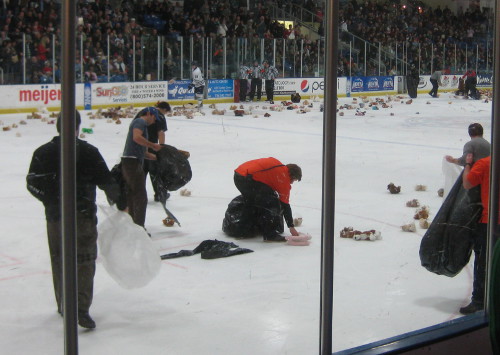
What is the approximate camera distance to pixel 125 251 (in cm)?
366

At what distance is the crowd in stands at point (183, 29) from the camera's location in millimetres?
7512

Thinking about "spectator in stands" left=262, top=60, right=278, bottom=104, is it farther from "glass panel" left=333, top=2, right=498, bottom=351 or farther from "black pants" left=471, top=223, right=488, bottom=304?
"black pants" left=471, top=223, right=488, bottom=304

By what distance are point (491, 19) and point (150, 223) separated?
3468 millimetres

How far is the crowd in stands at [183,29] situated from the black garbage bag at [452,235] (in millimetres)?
2444

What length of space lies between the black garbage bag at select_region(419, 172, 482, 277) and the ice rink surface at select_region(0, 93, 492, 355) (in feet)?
0.85

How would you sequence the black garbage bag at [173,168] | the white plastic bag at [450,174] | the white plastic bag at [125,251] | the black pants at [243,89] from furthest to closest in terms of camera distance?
the black pants at [243,89], the black garbage bag at [173,168], the white plastic bag at [450,174], the white plastic bag at [125,251]

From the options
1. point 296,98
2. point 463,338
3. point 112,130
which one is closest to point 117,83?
point 112,130

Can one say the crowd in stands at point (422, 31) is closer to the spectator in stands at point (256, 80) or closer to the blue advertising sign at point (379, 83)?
the blue advertising sign at point (379, 83)

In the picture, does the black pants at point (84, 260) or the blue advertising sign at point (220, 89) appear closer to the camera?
the black pants at point (84, 260)

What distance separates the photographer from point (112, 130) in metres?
11.9

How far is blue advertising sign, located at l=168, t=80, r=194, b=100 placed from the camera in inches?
637

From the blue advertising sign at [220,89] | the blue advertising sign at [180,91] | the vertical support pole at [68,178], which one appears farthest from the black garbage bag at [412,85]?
the vertical support pole at [68,178]

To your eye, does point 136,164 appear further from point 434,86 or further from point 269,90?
point 269,90

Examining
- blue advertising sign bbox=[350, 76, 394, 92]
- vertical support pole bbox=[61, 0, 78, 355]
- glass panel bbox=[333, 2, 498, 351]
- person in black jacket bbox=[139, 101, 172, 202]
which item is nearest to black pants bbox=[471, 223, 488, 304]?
glass panel bbox=[333, 2, 498, 351]
